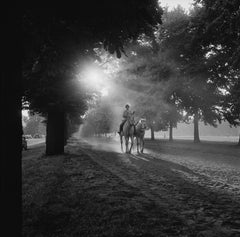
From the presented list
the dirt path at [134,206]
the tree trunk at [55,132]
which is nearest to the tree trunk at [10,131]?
the dirt path at [134,206]

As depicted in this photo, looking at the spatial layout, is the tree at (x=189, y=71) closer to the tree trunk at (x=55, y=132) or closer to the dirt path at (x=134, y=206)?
the tree trunk at (x=55, y=132)

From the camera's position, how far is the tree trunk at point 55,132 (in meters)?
15.7

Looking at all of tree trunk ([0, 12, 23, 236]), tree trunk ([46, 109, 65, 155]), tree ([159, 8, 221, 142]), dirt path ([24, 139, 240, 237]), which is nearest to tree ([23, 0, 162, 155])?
tree trunk ([0, 12, 23, 236])

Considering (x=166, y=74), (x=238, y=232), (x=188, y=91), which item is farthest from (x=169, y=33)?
(x=238, y=232)

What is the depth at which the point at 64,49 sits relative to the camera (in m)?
6.14

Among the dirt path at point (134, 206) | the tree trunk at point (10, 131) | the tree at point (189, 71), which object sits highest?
the tree at point (189, 71)

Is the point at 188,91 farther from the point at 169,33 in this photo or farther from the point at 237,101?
the point at 237,101

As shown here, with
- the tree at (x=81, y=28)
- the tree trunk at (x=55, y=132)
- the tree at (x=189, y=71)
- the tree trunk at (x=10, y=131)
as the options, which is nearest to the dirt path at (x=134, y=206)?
the tree trunk at (x=10, y=131)

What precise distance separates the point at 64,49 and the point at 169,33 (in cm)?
2559

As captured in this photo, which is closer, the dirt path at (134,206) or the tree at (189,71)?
the dirt path at (134,206)

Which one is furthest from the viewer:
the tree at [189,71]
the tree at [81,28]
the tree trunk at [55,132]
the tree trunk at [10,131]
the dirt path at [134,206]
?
the tree at [189,71]

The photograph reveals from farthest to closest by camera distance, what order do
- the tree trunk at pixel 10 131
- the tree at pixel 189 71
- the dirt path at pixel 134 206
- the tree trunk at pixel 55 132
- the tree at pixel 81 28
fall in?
the tree at pixel 189 71, the tree trunk at pixel 55 132, the tree at pixel 81 28, the dirt path at pixel 134 206, the tree trunk at pixel 10 131

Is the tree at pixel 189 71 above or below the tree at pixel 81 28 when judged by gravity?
above

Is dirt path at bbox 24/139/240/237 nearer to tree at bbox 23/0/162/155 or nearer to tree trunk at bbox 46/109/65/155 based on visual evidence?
tree at bbox 23/0/162/155
